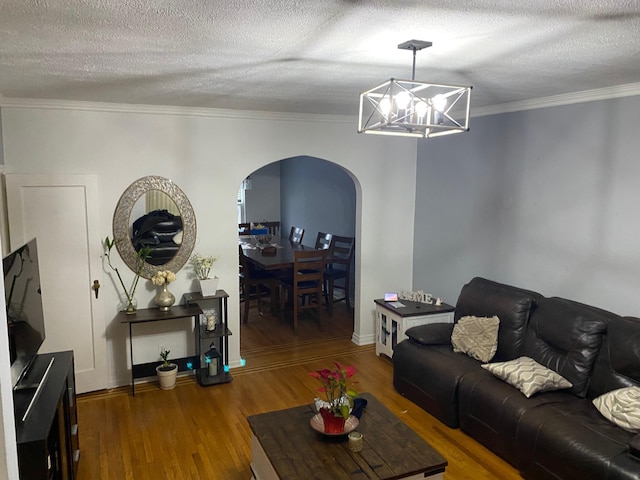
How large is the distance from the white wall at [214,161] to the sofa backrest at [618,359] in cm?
255

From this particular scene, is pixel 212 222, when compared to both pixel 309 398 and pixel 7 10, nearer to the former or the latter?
pixel 309 398

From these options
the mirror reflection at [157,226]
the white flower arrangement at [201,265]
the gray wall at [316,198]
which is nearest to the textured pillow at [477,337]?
the white flower arrangement at [201,265]

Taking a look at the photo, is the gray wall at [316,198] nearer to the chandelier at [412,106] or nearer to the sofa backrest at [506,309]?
the sofa backrest at [506,309]

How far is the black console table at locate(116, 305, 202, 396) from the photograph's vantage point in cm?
415

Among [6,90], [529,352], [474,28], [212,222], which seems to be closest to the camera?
[474,28]

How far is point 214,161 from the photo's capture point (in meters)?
4.57

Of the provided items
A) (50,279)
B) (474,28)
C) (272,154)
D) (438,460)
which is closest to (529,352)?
(438,460)

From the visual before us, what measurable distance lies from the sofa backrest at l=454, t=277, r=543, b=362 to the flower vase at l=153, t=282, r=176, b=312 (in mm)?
2630

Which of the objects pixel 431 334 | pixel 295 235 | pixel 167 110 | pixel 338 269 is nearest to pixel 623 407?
pixel 431 334

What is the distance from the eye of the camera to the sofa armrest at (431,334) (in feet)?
13.6

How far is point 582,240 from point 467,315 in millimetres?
1094

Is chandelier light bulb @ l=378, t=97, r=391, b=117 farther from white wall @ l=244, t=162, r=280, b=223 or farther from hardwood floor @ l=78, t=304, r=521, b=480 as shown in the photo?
white wall @ l=244, t=162, r=280, b=223

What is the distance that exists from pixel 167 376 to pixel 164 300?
671 millimetres

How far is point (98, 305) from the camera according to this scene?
4.20 meters
